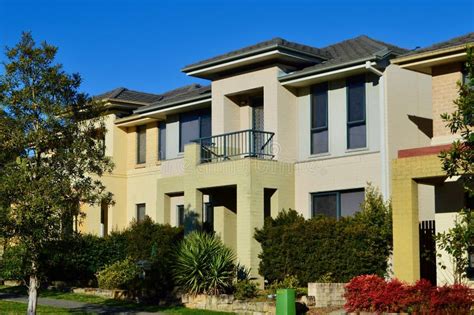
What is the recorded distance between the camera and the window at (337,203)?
2464cm

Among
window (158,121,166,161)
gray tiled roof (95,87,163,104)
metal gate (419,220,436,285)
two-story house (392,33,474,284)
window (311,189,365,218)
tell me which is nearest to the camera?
two-story house (392,33,474,284)

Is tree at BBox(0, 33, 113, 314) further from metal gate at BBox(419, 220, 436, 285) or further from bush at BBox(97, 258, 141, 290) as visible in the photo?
metal gate at BBox(419, 220, 436, 285)

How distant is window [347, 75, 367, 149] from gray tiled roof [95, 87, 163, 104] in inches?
525

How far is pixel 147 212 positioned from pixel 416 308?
60.7ft

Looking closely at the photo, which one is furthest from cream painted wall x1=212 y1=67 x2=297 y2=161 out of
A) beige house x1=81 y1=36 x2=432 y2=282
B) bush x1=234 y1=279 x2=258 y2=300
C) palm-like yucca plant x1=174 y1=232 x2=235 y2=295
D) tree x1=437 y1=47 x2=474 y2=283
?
tree x1=437 y1=47 x2=474 y2=283

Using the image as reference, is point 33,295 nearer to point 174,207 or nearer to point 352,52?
point 352,52

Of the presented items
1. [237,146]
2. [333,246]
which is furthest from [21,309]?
[237,146]

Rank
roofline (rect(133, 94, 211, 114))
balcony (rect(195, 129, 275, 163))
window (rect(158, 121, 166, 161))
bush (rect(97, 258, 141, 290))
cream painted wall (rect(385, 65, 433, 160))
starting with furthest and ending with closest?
window (rect(158, 121, 166, 161))
roofline (rect(133, 94, 211, 114))
balcony (rect(195, 129, 275, 163))
bush (rect(97, 258, 141, 290))
cream painted wall (rect(385, 65, 433, 160))

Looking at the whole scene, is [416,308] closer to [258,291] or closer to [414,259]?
[414,259]

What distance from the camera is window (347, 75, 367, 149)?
2470cm

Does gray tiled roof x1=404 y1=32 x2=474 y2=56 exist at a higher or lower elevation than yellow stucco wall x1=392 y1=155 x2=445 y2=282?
higher

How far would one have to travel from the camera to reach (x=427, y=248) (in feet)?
72.8

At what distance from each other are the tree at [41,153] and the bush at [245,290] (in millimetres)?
5093

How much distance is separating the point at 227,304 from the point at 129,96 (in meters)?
16.9
